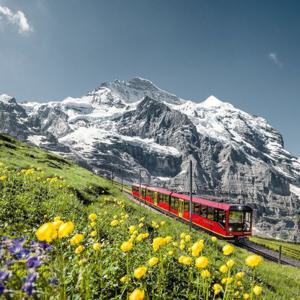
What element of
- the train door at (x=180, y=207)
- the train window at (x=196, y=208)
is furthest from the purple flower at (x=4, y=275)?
the train door at (x=180, y=207)

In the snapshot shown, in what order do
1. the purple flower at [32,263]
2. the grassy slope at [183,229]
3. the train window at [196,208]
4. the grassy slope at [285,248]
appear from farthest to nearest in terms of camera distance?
the grassy slope at [285,248] < the train window at [196,208] < the grassy slope at [183,229] < the purple flower at [32,263]

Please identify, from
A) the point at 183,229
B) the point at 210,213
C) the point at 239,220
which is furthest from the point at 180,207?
the point at 183,229

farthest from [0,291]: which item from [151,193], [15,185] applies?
[151,193]

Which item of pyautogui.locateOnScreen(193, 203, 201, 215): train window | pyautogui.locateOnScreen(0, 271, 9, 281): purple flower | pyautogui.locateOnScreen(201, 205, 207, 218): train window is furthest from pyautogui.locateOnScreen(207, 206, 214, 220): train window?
pyautogui.locateOnScreen(0, 271, 9, 281): purple flower

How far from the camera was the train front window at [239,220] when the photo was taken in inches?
1125

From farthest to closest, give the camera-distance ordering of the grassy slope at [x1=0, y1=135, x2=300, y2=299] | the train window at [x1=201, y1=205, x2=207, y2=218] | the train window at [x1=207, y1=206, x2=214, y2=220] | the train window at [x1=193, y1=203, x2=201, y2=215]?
the train window at [x1=193, y1=203, x2=201, y2=215] → the train window at [x1=201, y1=205, x2=207, y2=218] → the train window at [x1=207, y1=206, x2=214, y2=220] → the grassy slope at [x1=0, y1=135, x2=300, y2=299]

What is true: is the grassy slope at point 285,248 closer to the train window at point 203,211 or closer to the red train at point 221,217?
the red train at point 221,217

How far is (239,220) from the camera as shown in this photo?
29.2 metres

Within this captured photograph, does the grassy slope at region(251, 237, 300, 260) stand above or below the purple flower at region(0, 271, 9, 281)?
below

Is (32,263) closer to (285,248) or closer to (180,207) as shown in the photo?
(180,207)

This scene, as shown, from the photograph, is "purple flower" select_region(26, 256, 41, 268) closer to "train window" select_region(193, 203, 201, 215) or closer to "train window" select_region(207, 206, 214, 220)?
"train window" select_region(207, 206, 214, 220)

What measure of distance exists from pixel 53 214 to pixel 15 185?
365 centimetres

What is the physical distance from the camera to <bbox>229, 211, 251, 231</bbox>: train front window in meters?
28.6

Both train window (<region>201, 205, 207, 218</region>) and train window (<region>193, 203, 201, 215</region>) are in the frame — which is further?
train window (<region>193, 203, 201, 215</region>)
